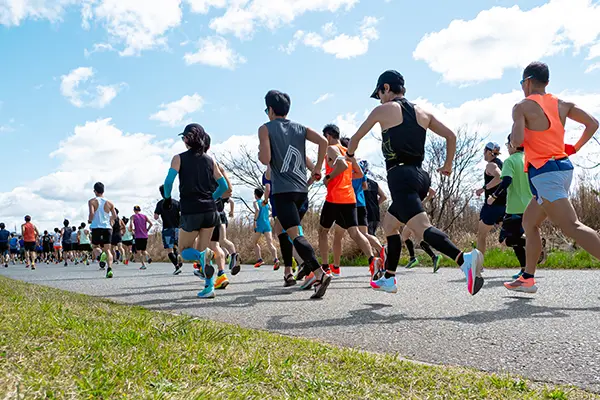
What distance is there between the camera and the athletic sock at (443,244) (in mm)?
4418

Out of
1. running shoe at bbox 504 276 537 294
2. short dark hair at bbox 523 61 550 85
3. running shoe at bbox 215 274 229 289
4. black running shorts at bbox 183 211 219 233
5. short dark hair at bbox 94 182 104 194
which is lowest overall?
running shoe at bbox 504 276 537 294

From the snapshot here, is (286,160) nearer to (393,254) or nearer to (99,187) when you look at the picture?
(393,254)

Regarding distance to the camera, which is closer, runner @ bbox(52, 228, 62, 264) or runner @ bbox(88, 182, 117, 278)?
runner @ bbox(88, 182, 117, 278)

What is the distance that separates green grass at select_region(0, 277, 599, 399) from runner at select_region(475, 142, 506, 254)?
16.9 feet

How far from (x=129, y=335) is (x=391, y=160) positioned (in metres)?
2.92

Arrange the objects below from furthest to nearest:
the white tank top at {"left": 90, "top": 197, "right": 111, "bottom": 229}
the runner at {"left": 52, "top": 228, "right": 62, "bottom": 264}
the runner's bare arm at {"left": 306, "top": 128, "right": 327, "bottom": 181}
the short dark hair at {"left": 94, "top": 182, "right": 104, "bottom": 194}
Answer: the runner at {"left": 52, "top": 228, "right": 62, "bottom": 264}
the white tank top at {"left": 90, "top": 197, "right": 111, "bottom": 229}
the short dark hair at {"left": 94, "top": 182, "right": 104, "bottom": 194}
the runner's bare arm at {"left": 306, "top": 128, "right": 327, "bottom": 181}

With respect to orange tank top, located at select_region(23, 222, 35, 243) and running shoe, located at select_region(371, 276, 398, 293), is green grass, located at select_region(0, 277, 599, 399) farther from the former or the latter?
orange tank top, located at select_region(23, 222, 35, 243)

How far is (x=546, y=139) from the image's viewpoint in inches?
186

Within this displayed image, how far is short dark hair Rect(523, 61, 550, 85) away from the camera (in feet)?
16.0

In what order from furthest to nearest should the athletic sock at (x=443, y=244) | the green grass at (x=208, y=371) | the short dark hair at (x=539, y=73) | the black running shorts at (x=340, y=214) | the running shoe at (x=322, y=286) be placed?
the black running shorts at (x=340, y=214), the running shoe at (x=322, y=286), the short dark hair at (x=539, y=73), the athletic sock at (x=443, y=244), the green grass at (x=208, y=371)

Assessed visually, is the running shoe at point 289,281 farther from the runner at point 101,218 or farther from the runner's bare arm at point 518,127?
the runner at point 101,218

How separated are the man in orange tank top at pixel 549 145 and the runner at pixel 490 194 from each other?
7.81 feet

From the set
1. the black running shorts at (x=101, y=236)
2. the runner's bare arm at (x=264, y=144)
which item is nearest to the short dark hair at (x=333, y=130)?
the runner's bare arm at (x=264, y=144)

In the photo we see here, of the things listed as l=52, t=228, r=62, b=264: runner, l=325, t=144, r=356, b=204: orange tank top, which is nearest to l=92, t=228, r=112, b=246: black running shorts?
l=325, t=144, r=356, b=204: orange tank top
